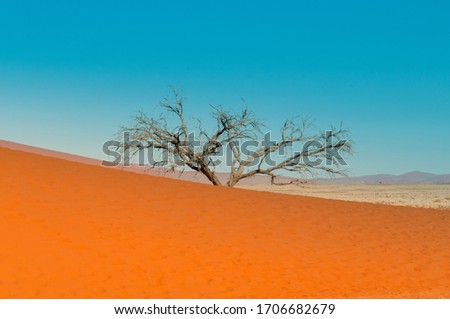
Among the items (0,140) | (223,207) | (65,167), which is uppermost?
(0,140)

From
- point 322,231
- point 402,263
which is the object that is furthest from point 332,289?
point 322,231

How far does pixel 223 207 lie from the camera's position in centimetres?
2023

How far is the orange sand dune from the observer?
11.7 meters

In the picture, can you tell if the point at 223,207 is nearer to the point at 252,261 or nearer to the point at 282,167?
the point at 252,261

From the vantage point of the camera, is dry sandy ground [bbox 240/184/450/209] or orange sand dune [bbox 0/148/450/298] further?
dry sandy ground [bbox 240/184/450/209]

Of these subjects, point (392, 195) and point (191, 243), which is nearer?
point (191, 243)

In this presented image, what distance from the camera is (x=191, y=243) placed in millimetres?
14906

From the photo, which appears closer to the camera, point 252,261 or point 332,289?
point 332,289

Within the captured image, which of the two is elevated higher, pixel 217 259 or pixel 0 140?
pixel 0 140

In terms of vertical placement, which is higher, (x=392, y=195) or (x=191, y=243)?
(x=392, y=195)
